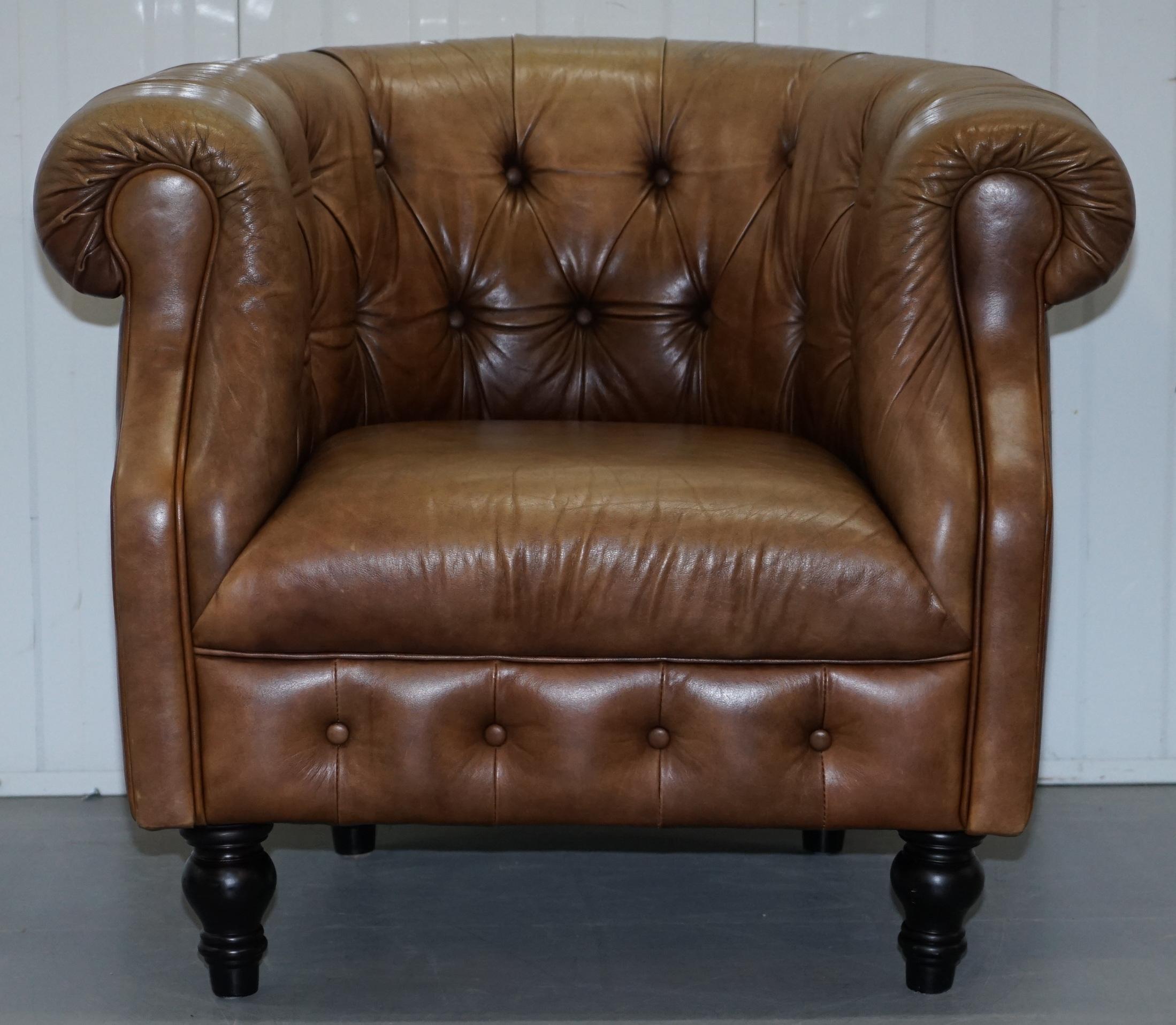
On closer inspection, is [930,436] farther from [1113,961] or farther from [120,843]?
[120,843]

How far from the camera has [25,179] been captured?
1.77m

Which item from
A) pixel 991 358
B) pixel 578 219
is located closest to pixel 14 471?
pixel 578 219

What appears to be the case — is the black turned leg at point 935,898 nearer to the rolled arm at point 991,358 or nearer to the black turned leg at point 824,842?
the rolled arm at point 991,358

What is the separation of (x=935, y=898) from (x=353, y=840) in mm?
699

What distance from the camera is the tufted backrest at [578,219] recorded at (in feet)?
5.13

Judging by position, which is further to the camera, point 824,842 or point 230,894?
point 824,842

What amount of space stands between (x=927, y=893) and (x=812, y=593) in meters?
0.31

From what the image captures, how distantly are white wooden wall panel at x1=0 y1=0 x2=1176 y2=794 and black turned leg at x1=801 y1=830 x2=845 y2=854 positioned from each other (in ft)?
1.57

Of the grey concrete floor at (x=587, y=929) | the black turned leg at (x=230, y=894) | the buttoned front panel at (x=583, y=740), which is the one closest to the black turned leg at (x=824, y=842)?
the grey concrete floor at (x=587, y=929)

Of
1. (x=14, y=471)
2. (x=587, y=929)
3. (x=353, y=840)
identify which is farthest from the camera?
(x=14, y=471)

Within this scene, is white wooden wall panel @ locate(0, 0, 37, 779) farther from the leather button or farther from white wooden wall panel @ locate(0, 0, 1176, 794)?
the leather button

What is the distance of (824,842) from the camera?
1558 millimetres

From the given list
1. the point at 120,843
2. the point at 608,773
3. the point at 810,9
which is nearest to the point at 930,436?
the point at 608,773

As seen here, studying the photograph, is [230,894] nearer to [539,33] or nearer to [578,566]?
[578,566]
